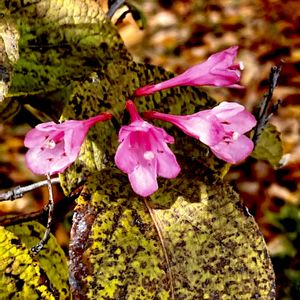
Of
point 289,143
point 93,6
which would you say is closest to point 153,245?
point 93,6

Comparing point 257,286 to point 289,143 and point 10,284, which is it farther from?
point 289,143

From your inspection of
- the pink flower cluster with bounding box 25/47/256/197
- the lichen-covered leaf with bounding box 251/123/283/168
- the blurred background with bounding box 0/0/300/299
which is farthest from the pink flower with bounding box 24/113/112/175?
the blurred background with bounding box 0/0/300/299

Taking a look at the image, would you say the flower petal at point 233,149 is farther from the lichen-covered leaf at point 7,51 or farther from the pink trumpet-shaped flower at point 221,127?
the lichen-covered leaf at point 7,51

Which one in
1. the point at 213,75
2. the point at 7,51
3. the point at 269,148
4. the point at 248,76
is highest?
the point at 7,51

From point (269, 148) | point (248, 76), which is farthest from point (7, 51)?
point (248, 76)

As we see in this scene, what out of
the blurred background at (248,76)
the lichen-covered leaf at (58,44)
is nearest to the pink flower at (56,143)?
the lichen-covered leaf at (58,44)

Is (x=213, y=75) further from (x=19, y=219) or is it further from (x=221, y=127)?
(x=19, y=219)
